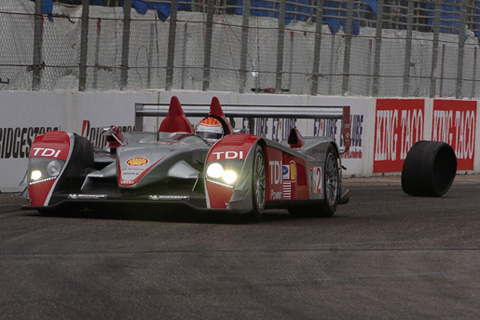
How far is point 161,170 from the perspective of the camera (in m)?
8.70

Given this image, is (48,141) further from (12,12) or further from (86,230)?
(12,12)

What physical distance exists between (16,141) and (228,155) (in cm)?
437

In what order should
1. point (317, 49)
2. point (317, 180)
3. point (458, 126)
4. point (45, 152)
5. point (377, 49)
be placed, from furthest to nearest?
point (458, 126) → point (377, 49) → point (317, 49) → point (317, 180) → point (45, 152)

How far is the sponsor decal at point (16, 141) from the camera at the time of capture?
12016 mm

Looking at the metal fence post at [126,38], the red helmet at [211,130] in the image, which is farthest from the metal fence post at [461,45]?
Result: the red helmet at [211,130]

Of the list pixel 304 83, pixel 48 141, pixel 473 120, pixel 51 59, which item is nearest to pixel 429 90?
pixel 473 120

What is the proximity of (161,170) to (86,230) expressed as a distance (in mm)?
1128

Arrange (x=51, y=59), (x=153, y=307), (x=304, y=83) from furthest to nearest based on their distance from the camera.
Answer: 1. (x=304, y=83)
2. (x=51, y=59)
3. (x=153, y=307)

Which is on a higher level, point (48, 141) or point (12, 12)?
point (12, 12)

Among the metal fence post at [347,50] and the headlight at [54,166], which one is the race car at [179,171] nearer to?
the headlight at [54,166]

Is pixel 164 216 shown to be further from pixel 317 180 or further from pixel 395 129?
pixel 395 129

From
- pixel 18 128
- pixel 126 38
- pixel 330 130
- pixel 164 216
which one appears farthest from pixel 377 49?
pixel 164 216

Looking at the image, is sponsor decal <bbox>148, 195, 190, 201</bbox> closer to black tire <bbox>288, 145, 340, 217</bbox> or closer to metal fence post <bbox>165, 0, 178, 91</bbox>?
black tire <bbox>288, 145, 340, 217</bbox>

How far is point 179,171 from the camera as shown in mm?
8789
